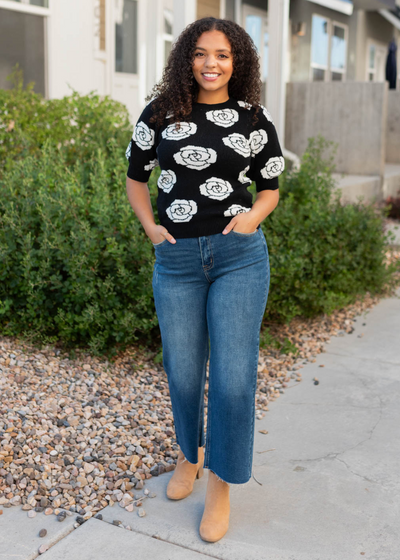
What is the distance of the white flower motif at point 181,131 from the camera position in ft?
7.76

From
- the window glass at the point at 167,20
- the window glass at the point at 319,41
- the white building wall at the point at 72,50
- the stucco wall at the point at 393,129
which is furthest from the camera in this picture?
the window glass at the point at 319,41

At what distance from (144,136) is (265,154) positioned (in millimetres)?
458

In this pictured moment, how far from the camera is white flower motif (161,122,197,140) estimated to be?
7.76 feet

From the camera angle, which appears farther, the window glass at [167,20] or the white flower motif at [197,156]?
the window glass at [167,20]

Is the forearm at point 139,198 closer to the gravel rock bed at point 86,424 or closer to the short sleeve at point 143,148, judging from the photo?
the short sleeve at point 143,148

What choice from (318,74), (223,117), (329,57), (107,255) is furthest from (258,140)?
(329,57)

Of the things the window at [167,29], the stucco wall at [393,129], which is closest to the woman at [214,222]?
the window at [167,29]

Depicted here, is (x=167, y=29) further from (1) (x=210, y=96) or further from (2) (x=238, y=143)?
(2) (x=238, y=143)

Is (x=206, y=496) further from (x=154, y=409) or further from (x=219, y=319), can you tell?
(x=154, y=409)

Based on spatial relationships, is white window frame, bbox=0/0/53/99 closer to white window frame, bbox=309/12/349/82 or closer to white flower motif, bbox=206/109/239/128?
white flower motif, bbox=206/109/239/128

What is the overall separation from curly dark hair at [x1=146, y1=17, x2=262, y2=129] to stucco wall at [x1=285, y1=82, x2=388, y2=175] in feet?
29.4

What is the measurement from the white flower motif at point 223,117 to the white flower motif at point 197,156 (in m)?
0.12

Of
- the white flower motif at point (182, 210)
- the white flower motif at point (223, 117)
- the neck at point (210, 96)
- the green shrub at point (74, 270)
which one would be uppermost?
the neck at point (210, 96)

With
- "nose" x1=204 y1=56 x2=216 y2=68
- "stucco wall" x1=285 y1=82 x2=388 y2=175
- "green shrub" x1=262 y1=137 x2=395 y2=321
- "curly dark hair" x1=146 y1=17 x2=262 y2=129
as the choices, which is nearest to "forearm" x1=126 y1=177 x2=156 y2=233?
"curly dark hair" x1=146 y1=17 x2=262 y2=129
